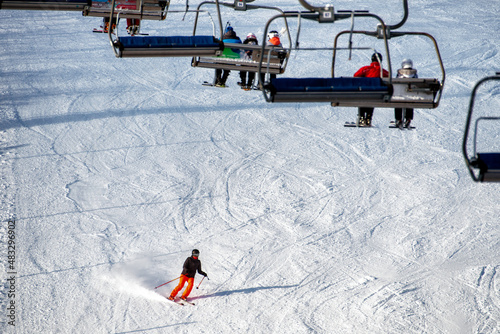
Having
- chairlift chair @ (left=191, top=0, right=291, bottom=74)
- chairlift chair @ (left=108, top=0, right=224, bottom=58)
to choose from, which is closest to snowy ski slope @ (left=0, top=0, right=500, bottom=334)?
chairlift chair @ (left=191, top=0, right=291, bottom=74)

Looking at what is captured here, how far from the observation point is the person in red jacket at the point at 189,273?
8.91 meters

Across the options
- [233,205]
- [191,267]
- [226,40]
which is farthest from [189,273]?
[226,40]

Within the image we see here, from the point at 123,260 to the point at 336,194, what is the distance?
4.72m

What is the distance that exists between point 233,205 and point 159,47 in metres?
5.22

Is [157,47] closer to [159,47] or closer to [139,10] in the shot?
[159,47]

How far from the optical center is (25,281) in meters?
9.35

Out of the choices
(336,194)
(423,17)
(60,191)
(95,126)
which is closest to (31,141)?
(95,126)

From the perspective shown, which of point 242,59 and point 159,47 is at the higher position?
point 159,47

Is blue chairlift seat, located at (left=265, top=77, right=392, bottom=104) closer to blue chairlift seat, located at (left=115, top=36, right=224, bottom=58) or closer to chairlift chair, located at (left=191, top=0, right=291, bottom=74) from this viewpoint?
blue chairlift seat, located at (left=115, top=36, right=224, bottom=58)

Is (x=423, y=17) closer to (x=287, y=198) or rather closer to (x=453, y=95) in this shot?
(x=453, y=95)

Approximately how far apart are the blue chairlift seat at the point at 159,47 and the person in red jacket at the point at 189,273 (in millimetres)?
3140

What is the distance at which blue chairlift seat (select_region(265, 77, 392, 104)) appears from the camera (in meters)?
6.22

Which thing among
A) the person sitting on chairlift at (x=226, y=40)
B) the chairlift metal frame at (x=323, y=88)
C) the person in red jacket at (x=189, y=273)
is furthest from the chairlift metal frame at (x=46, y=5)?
the person in red jacket at (x=189, y=273)

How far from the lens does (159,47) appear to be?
719 cm
